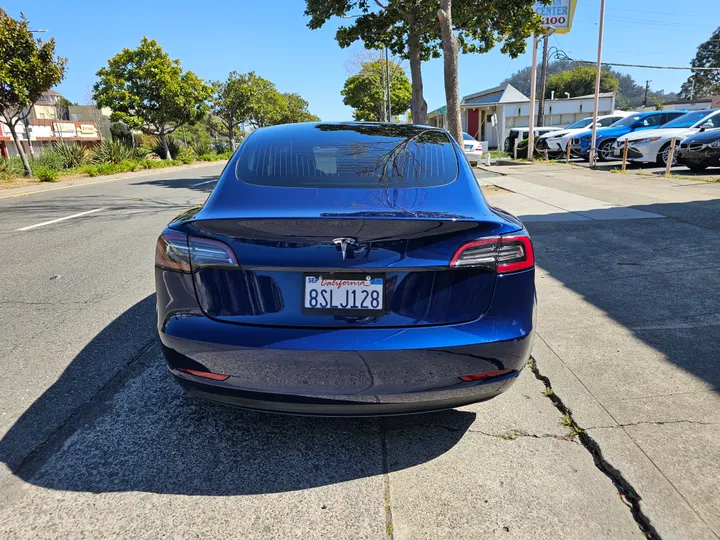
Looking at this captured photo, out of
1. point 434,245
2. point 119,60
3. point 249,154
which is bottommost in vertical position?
point 434,245

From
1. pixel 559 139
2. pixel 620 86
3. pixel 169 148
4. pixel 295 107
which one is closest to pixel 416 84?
pixel 559 139

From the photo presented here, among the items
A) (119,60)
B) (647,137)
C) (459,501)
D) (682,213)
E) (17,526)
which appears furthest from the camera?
(119,60)

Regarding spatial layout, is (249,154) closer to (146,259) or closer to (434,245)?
(434,245)

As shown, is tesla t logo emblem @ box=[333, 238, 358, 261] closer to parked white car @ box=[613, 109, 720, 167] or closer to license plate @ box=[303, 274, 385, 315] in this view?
license plate @ box=[303, 274, 385, 315]

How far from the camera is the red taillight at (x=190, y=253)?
2229mm

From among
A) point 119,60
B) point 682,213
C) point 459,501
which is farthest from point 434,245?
point 119,60

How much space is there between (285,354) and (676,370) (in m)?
2.60

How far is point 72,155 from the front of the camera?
23.7 m

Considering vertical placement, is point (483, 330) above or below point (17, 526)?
above

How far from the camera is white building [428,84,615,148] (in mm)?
46062

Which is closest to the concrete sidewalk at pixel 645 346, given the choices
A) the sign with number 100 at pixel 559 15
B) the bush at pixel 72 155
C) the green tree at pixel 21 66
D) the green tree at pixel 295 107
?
the sign with number 100 at pixel 559 15

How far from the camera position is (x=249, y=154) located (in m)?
3.10

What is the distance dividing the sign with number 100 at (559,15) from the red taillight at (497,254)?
69.2 ft

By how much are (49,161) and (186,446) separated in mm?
24179
